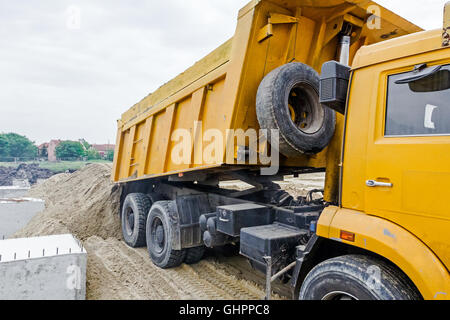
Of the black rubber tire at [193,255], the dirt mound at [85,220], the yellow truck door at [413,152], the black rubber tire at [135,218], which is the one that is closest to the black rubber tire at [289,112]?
the yellow truck door at [413,152]

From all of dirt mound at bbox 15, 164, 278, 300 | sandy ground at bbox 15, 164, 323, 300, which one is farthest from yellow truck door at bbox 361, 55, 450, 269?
dirt mound at bbox 15, 164, 278, 300

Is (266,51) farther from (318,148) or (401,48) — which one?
(401,48)

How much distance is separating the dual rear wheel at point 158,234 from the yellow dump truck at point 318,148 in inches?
1.3

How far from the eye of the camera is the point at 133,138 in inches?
246

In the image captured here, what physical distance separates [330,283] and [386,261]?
41 centimetres

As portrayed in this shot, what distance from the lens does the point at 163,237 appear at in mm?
4961

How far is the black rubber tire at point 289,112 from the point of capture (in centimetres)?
303

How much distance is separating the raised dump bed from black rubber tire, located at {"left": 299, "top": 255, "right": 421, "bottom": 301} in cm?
107

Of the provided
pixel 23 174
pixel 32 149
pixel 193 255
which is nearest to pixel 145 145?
pixel 193 255

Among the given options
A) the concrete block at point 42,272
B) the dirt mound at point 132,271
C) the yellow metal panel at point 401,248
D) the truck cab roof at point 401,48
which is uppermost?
the truck cab roof at point 401,48

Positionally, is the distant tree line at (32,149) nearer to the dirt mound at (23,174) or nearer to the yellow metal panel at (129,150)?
the dirt mound at (23,174)

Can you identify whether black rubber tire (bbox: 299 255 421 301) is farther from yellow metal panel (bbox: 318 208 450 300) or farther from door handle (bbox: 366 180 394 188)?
door handle (bbox: 366 180 394 188)

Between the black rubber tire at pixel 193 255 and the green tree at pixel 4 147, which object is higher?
the green tree at pixel 4 147

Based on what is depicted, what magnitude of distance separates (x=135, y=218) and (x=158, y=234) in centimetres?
117
